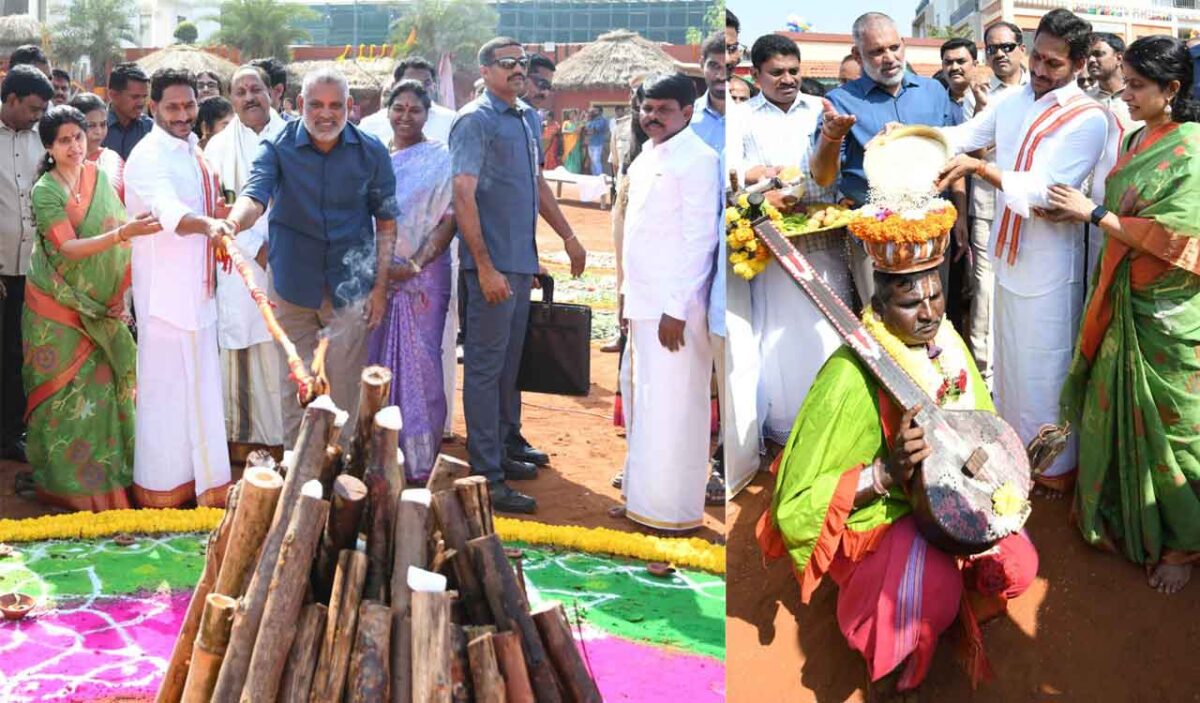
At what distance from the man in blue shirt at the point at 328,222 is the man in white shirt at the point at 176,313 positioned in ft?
0.67

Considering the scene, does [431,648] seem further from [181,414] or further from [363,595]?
[181,414]

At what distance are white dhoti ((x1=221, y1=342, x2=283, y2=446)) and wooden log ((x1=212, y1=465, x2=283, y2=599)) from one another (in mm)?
846

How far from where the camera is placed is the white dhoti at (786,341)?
4.30 metres

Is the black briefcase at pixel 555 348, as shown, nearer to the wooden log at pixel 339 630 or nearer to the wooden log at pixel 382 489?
the wooden log at pixel 382 489

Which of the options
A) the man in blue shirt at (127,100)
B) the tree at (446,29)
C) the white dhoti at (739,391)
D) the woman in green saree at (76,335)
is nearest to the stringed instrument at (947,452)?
the white dhoti at (739,391)

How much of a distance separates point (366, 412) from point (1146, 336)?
7.34 feet

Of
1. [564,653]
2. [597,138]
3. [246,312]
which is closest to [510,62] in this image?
[597,138]

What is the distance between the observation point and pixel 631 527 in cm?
525

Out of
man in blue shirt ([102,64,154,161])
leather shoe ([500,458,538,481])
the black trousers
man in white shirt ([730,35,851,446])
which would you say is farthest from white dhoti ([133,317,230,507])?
man in white shirt ([730,35,851,446])

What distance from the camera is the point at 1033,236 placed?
171 inches

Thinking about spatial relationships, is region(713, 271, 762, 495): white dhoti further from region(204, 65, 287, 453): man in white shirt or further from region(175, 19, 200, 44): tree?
region(175, 19, 200, 44): tree

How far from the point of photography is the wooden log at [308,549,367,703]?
3.94m

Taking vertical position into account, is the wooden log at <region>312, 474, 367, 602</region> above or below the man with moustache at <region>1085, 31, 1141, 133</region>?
below

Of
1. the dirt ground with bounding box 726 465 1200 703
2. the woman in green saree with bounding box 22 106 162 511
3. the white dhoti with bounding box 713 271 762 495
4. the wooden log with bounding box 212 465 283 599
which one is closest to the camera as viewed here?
the wooden log with bounding box 212 465 283 599
